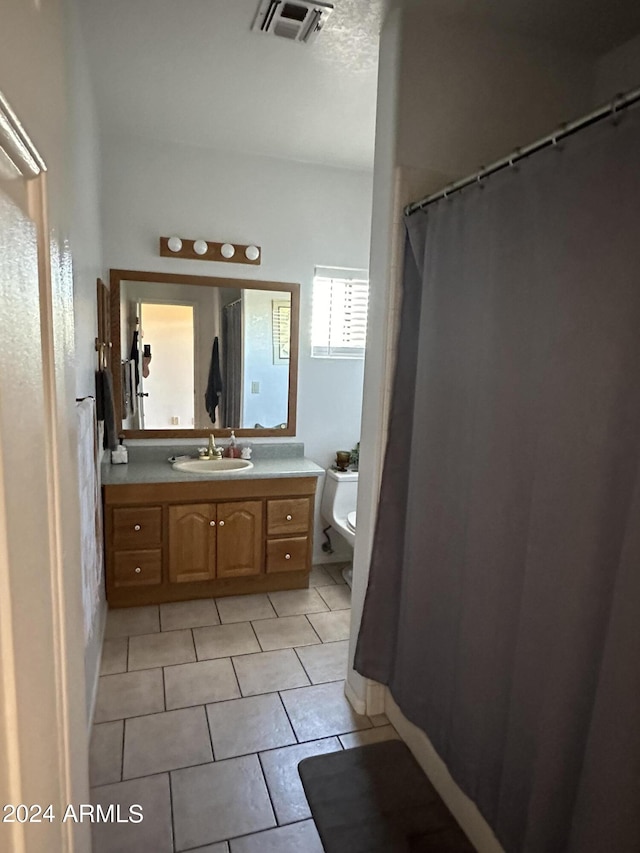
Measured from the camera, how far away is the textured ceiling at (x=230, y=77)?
6.02 ft

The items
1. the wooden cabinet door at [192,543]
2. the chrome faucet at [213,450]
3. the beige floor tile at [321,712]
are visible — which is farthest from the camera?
the chrome faucet at [213,450]

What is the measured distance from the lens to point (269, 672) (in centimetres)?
240

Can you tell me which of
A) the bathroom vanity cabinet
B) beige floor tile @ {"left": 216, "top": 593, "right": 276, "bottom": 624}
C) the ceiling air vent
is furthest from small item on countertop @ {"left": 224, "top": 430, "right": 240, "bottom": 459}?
the ceiling air vent

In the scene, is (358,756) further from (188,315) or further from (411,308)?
(188,315)

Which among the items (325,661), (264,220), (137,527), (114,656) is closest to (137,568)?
(137,527)

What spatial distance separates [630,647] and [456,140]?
179cm

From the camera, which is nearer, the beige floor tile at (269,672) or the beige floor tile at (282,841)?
the beige floor tile at (282,841)

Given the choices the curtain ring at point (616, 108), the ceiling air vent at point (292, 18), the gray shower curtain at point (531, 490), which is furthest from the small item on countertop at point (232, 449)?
the curtain ring at point (616, 108)

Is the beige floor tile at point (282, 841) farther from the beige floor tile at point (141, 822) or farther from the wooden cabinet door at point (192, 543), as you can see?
the wooden cabinet door at point (192, 543)

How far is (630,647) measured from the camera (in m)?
0.99

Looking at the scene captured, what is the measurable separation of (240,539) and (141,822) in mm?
1513

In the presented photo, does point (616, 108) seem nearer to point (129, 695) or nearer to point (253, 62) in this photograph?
point (253, 62)

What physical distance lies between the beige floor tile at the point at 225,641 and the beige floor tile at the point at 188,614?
0.08m

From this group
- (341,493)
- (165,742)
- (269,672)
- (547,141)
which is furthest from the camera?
(341,493)
